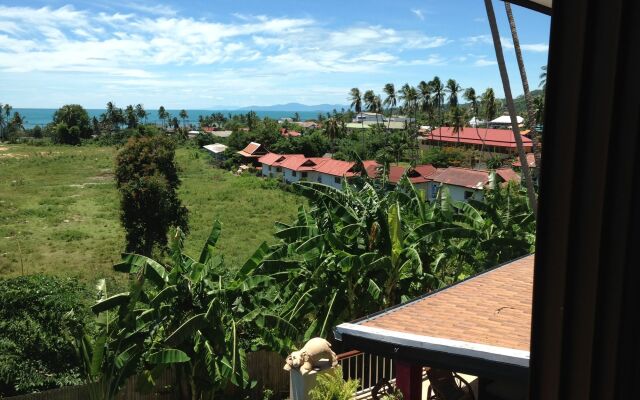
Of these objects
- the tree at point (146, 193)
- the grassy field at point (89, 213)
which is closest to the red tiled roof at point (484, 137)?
the grassy field at point (89, 213)

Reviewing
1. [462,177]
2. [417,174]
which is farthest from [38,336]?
[417,174]

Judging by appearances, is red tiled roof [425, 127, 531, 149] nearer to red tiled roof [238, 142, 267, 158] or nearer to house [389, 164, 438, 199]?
house [389, 164, 438, 199]

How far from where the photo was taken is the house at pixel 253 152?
60812 mm

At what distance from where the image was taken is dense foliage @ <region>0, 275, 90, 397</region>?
950 cm

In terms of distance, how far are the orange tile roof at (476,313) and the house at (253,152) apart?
179 feet

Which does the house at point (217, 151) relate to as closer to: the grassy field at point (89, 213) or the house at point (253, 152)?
the house at point (253, 152)

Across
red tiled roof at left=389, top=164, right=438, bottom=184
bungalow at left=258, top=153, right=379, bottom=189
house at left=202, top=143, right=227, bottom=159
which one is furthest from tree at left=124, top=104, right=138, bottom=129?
red tiled roof at left=389, top=164, right=438, bottom=184

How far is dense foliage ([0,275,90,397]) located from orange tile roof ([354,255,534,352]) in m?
6.30

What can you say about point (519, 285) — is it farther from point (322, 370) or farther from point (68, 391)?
point (68, 391)

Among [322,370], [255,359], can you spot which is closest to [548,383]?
[322,370]

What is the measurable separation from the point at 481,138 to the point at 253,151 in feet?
80.9

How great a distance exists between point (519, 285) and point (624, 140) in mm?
5778

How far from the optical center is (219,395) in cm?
1065

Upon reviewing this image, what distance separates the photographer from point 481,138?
55.0 metres
